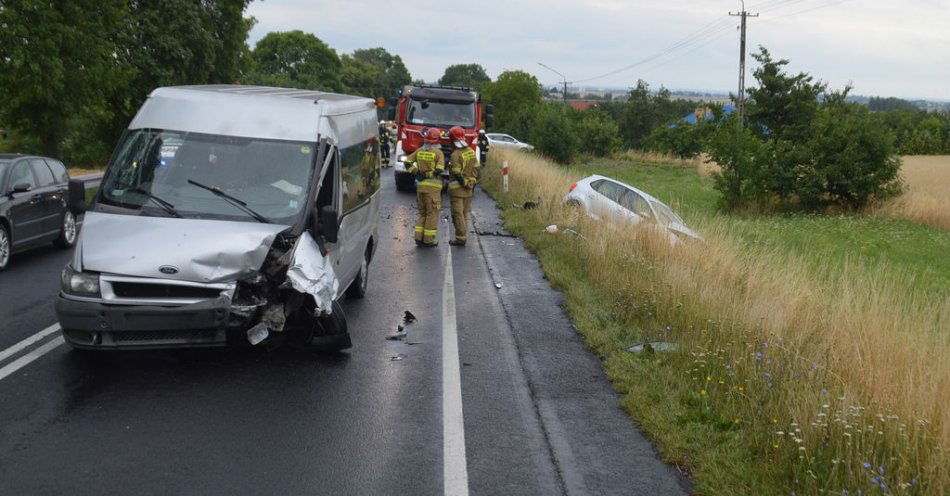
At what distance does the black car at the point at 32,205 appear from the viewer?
11.5 m

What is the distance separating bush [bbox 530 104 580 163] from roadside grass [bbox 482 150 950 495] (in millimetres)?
29990

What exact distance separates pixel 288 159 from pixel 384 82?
13664cm

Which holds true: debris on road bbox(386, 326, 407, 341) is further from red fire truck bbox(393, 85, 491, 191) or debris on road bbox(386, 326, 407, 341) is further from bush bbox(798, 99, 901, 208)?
bush bbox(798, 99, 901, 208)

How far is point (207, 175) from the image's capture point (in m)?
7.22

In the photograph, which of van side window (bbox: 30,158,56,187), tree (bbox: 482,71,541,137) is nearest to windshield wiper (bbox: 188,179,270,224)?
van side window (bbox: 30,158,56,187)

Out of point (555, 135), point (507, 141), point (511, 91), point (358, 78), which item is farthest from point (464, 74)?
point (555, 135)

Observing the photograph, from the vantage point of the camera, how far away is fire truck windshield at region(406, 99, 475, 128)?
23109 mm

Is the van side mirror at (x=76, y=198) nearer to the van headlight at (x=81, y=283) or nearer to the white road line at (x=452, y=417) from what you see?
the van headlight at (x=81, y=283)

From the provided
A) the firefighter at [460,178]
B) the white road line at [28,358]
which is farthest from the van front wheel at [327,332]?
the firefighter at [460,178]

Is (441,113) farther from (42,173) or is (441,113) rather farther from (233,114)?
(233,114)

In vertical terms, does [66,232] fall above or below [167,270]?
below

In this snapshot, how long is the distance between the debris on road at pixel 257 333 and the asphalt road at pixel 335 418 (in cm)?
37

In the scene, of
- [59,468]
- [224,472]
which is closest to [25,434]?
[59,468]

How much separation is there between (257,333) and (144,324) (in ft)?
2.58
